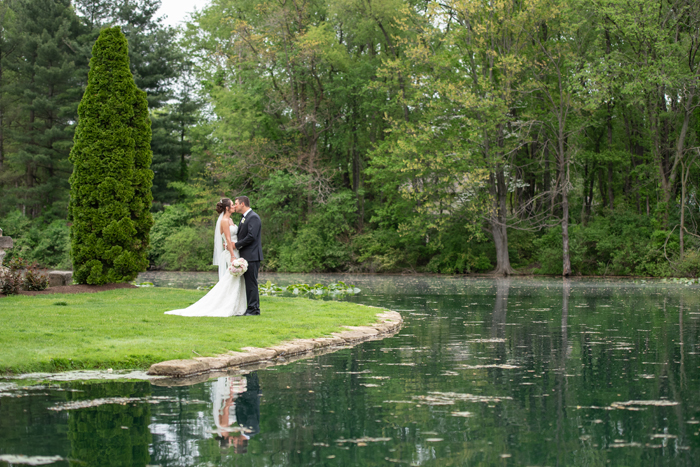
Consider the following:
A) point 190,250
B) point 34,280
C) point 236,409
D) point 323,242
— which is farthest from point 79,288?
point 190,250

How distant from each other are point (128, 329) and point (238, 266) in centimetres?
327

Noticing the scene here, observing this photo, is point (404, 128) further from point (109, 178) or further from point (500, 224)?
point (109, 178)

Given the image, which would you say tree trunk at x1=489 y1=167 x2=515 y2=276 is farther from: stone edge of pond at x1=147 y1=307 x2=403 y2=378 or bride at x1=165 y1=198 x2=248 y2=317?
stone edge of pond at x1=147 y1=307 x2=403 y2=378

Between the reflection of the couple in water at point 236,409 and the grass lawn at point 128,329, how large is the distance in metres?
1.22

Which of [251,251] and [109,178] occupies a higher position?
[109,178]

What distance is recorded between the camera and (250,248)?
1272 centimetres

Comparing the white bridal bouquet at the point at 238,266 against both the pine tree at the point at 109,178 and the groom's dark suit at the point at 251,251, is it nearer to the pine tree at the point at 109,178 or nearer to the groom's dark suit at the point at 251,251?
the groom's dark suit at the point at 251,251

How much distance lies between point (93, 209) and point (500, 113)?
22816 mm

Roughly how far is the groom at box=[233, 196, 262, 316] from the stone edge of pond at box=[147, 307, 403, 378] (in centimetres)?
251

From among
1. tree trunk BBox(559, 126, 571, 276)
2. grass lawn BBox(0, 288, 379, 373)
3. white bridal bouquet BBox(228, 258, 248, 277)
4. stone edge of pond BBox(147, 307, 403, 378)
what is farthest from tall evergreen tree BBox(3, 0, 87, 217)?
stone edge of pond BBox(147, 307, 403, 378)

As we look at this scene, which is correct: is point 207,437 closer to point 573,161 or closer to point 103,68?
point 103,68

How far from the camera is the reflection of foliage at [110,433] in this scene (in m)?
3.99

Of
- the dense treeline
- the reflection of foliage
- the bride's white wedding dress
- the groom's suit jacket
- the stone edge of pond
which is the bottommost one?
the stone edge of pond

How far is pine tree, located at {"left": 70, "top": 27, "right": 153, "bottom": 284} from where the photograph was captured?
16.7 meters
